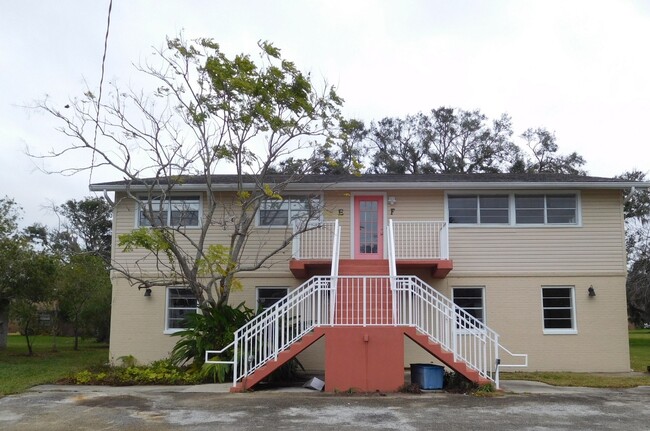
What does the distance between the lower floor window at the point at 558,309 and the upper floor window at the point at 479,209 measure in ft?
7.18

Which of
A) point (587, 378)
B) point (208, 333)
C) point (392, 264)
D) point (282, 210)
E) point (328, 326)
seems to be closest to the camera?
point (328, 326)

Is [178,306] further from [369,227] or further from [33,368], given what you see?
[369,227]

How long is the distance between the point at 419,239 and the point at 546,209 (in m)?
3.56

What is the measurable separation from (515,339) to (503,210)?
3300 millimetres

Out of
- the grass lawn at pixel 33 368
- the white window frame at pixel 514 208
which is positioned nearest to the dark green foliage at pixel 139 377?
the grass lawn at pixel 33 368

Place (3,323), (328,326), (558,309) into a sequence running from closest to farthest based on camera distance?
(328,326) < (558,309) < (3,323)

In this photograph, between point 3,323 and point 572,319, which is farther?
point 3,323

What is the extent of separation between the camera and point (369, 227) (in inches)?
635

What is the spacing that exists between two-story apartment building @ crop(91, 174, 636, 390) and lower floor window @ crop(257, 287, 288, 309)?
26 mm

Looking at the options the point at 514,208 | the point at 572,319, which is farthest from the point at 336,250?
the point at 572,319

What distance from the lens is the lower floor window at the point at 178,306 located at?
1587cm

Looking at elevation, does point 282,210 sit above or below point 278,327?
above

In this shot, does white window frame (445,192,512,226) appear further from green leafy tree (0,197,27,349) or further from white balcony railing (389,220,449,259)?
green leafy tree (0,197,27,349)

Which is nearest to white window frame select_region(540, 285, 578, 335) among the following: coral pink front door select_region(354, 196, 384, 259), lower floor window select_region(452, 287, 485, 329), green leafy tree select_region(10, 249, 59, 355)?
lower floor window select_region(452, 287, 485, 329)
